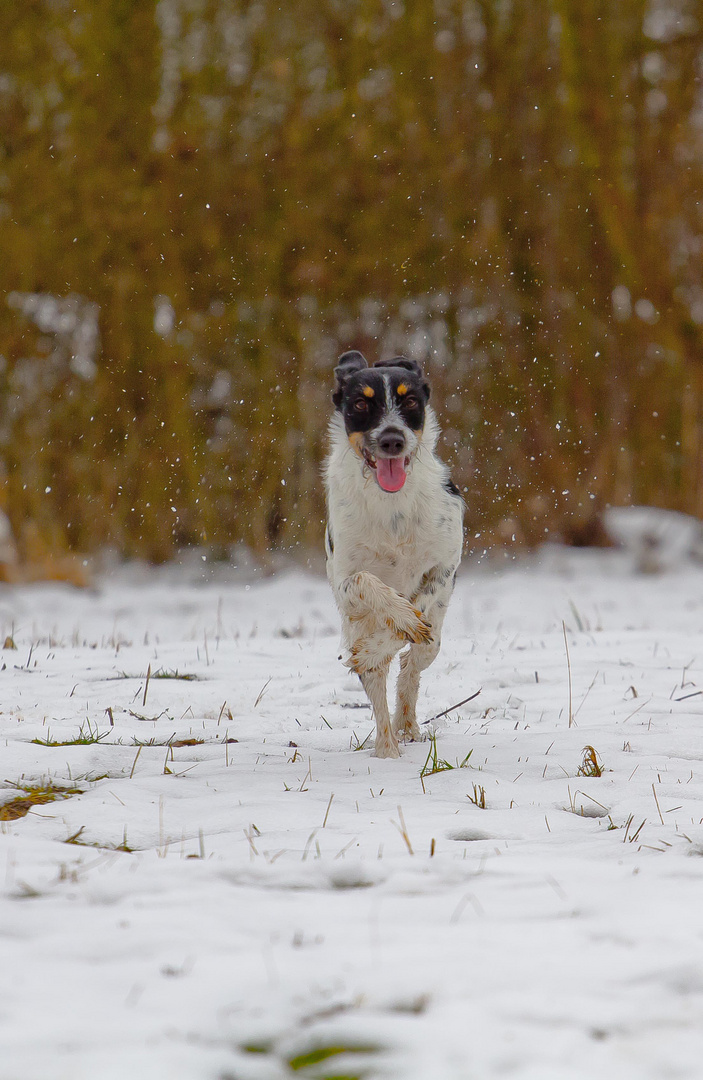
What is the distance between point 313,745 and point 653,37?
31.5 ft

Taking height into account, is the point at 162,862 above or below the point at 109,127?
below

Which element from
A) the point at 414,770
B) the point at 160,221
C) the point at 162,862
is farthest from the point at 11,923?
the point at 160,221

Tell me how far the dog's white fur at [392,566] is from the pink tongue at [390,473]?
0.16 ft

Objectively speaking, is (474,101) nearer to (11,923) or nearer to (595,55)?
(595,55)

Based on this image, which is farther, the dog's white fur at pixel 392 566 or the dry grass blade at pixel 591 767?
the dog's white fur at pixel 392 566

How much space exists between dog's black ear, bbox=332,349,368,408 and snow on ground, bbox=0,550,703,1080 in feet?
4.57

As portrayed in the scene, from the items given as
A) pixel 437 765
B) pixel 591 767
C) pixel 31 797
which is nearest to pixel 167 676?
pixel 437 765

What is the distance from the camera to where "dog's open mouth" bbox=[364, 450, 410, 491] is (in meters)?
4.35

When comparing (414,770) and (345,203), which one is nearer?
(414,770)

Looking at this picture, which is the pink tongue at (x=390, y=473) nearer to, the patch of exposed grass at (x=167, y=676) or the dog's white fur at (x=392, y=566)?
the dog's white fur at (x=392, y=566)

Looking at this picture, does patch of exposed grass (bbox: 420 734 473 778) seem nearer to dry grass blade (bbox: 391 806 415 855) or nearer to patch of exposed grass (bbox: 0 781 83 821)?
dry grass blade (bbox: 391 806 415 855)

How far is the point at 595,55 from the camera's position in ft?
35.3

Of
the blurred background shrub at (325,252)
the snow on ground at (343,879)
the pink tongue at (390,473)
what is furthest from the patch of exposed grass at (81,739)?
the blurred background shrub at (325,252)

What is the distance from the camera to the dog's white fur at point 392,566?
407 cm
